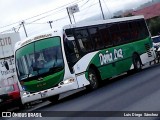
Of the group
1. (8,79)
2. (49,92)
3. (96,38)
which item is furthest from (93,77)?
(8,79)

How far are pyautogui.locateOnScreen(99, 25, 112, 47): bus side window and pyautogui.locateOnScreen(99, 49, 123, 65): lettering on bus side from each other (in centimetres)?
48

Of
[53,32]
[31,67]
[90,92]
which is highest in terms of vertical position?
[53,32]

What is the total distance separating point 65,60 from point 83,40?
227cm

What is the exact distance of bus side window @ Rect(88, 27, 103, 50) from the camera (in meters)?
19.7

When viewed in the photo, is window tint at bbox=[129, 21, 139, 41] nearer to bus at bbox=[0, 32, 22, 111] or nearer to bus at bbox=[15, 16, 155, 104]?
bus at bbox=[15, 16, 155, 104]

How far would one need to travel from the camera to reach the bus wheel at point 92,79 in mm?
18330

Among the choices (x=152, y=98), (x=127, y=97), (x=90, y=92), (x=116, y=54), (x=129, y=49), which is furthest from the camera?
(x=129, y=49)

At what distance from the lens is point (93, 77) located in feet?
61.0

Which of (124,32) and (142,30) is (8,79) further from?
(142,30)

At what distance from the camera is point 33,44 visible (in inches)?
680

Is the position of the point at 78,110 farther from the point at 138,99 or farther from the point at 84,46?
the point at 84,46

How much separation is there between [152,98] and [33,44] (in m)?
6.25

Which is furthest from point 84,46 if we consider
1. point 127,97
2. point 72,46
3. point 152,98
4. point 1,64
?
point 1,64

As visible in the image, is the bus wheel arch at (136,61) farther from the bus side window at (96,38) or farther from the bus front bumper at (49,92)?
the bus front bumper at (49,92)
